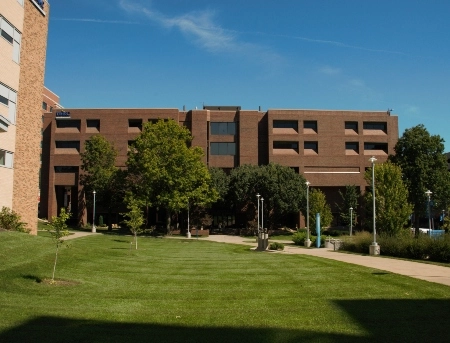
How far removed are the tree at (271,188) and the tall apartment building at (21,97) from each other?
119 ft

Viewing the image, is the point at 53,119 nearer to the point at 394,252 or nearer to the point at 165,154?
the point at 165,154

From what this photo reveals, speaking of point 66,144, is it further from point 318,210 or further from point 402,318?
point 402,318

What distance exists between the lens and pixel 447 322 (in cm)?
895

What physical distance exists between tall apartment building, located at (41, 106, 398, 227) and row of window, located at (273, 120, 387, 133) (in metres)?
0.17

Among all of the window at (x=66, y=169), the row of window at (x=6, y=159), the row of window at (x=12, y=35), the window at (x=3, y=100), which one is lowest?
the row of window at (x=6, y=159)

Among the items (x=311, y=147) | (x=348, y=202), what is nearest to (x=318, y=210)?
(x=348, y=202)

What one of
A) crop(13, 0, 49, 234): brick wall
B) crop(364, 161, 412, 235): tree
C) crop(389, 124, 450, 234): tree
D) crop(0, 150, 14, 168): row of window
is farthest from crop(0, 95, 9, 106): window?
crop(389, 124, 450, 234): tree

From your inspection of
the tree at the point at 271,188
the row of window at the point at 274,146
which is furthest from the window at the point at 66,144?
the tree at the point at 271,188

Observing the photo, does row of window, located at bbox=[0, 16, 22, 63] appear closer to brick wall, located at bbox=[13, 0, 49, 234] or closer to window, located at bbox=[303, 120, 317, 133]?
brick wall, located at bbox=[13, 0, 49, 234]

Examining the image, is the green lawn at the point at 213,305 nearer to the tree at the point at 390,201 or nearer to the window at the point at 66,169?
the tree at the point at 390,201

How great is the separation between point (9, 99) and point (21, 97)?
149 centimetres

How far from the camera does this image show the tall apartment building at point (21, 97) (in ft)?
90.3

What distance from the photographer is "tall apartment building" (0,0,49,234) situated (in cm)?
2752

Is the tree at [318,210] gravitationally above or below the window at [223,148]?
below
